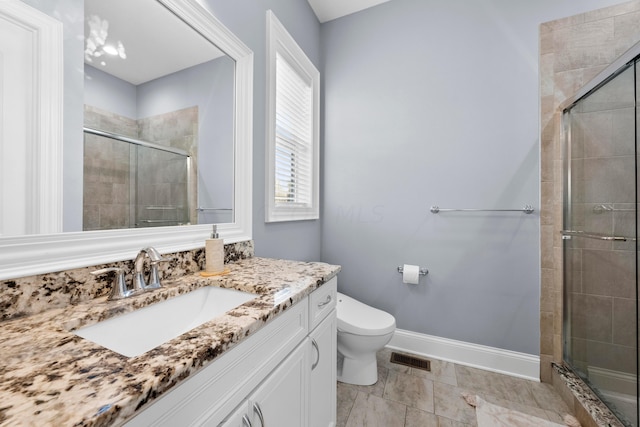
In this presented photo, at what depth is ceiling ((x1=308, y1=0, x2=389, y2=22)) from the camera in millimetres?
2090

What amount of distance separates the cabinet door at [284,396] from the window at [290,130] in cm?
88

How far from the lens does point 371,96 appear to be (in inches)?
84.2

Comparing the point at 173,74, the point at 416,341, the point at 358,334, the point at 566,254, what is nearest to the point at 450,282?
the point at 416,341

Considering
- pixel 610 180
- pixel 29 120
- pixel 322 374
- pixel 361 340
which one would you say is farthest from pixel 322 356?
pixel 610 180

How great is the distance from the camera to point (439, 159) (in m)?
1.92

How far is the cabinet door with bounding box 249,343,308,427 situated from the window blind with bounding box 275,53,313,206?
1.06 m

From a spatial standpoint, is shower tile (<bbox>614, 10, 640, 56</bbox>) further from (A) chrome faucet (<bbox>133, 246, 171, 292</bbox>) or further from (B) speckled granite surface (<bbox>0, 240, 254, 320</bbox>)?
(B) speckled granite surface (<bbox>0, 240, 254, 320</bbox>)

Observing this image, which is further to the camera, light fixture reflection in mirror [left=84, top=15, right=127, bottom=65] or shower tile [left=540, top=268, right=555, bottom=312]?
shower tile [left=540, top=268, right=555, bottom=312]

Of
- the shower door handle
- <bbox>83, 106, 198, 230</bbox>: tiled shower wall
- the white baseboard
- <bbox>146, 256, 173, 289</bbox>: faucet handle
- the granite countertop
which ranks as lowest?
the white baseboard

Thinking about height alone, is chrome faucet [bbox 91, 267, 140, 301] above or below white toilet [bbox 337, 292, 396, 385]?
above

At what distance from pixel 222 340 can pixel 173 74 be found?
3.49 feet

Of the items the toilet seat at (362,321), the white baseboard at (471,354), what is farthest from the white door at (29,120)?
the white baseboard at (471,354)

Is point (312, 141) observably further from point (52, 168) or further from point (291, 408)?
point (291, 408)

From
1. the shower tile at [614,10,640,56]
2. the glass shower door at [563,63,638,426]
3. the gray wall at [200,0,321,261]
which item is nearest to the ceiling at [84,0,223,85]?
the gray wall at [200,0,321,261]
